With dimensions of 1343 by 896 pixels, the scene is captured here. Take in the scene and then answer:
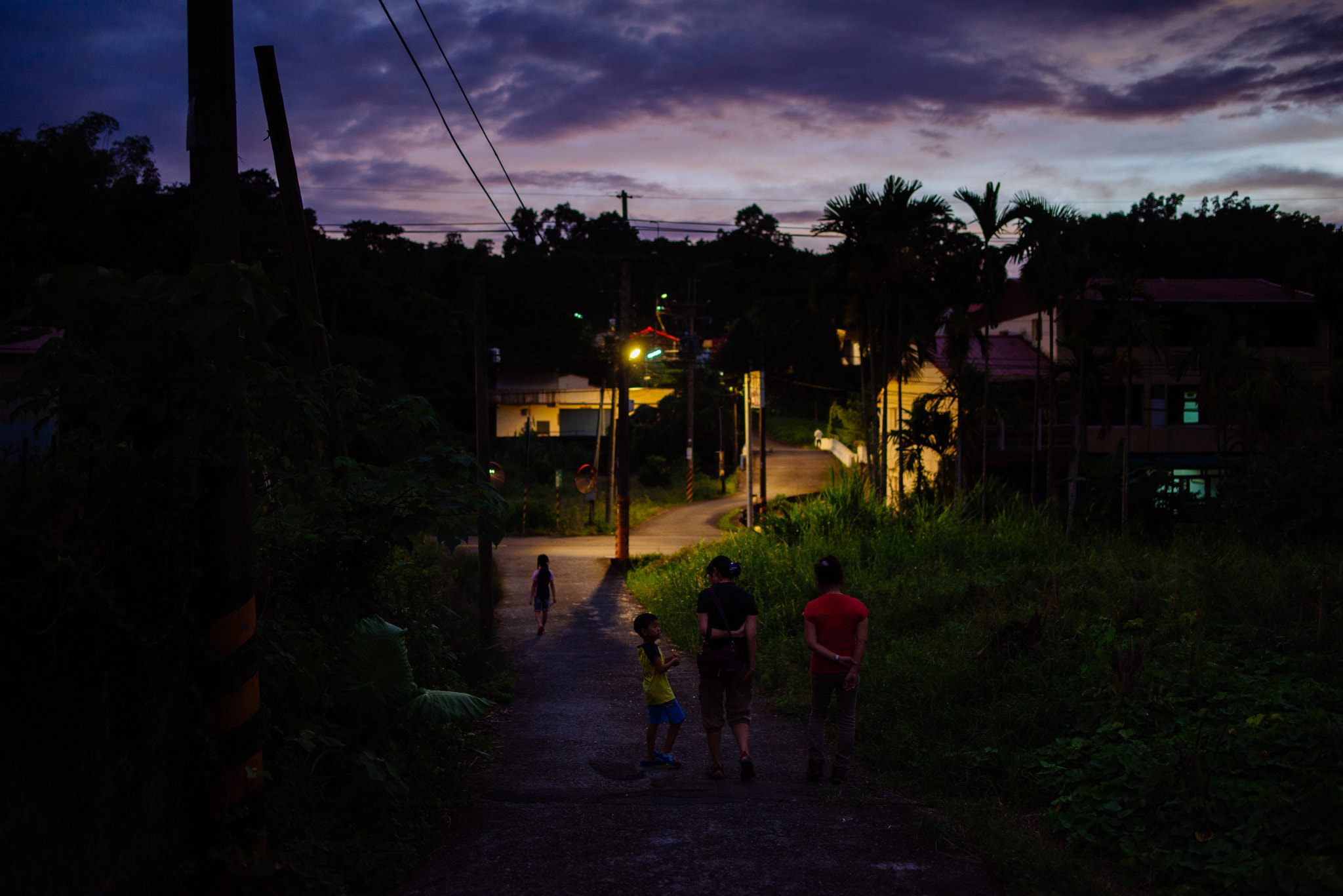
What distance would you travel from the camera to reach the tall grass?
17.7ft

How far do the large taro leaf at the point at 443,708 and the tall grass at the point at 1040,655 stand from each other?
3101 mm

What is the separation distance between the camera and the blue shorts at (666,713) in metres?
6.92

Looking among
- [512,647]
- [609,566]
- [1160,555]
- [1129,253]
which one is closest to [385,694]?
[512,647]

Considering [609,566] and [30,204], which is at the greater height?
[30,204]

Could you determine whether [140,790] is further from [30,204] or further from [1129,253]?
[1129,253]

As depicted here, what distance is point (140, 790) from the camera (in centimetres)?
379

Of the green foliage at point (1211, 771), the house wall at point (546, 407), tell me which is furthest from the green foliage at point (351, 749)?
the house wall at point (546, 407)

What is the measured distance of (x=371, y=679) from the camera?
5699 mm

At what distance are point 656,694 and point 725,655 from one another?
777 millimetres

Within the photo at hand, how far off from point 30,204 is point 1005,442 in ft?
110

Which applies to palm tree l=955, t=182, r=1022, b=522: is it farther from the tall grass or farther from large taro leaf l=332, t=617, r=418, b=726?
large taro leaf l=332, t=617, r=418, b=726

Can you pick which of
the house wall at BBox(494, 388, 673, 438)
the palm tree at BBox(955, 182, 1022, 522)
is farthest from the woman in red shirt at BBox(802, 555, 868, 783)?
the house wall at BBox(494, 388, 673, 438)

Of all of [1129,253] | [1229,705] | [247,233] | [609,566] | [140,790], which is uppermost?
[1129,253]

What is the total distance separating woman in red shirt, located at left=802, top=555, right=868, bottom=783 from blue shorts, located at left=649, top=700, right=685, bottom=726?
3.57ft
